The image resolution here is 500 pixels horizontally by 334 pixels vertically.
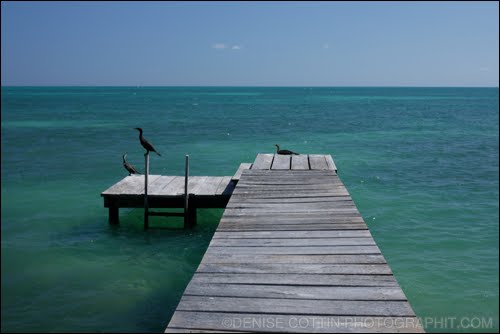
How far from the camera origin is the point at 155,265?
9.10 meters

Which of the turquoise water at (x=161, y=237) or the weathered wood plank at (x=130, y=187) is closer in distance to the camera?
the turquoise water at (x=161, y=237)

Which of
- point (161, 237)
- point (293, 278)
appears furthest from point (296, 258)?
point (161, 237)

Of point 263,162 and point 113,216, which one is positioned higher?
point 263,162

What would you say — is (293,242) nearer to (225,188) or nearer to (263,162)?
(225,188)

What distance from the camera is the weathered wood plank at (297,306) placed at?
3.68 meters

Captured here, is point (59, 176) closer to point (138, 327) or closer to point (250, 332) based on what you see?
point (138, 327)

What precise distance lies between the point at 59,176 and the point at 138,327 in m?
12.2

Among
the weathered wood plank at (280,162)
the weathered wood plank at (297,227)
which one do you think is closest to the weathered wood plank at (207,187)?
the weathered wood plank at (280,162)

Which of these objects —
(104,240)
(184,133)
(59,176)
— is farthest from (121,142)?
(104,240)

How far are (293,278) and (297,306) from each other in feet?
1.80

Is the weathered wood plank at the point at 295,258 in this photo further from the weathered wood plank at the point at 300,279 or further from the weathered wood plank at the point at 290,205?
the weathered wood plank at the point at 290,205

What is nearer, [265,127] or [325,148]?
[325,148]

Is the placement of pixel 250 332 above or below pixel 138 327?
above

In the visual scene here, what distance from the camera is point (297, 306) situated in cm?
379
